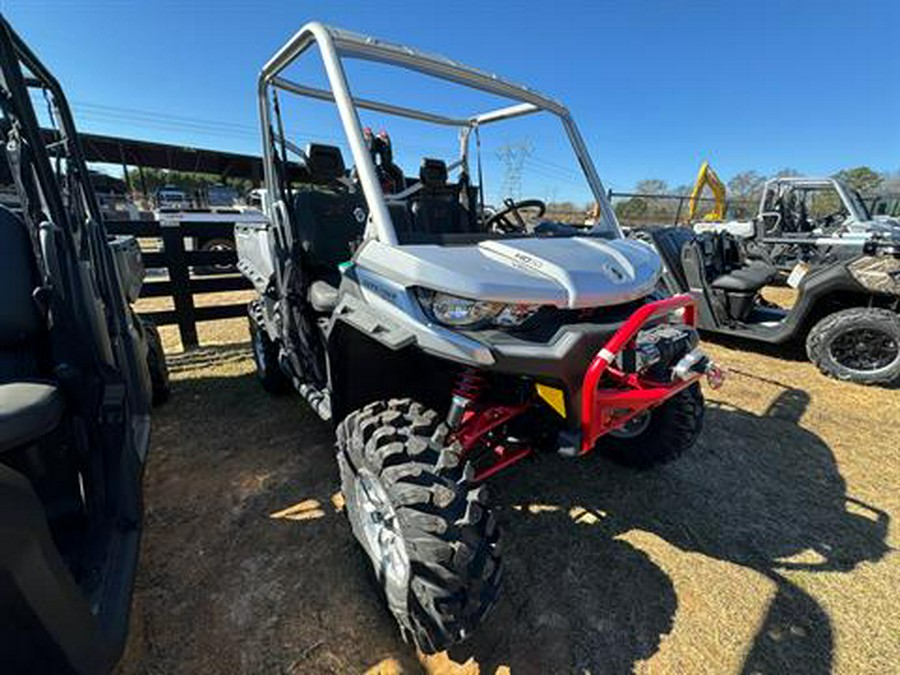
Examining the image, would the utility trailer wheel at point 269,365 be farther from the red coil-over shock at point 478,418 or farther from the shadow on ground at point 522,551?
the red coil-over shock at point 478,418

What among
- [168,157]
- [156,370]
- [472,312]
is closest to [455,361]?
[472,312]

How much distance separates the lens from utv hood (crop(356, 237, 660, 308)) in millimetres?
1544

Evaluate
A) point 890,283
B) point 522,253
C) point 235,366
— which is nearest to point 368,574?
point 522,253

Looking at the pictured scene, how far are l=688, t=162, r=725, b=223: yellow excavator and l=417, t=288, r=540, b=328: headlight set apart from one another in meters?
18.2

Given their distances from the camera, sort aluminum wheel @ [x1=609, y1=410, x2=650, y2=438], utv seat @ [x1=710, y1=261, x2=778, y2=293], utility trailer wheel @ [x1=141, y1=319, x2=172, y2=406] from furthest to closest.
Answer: utv seat @ [x1=710, y1=261, x2=778, y2=293], utility trailer wheel @ [x1=141, y1=319, x2=172, y2=406], aluminum wheel @ [x1=609, y1=410, x2=650, y2=438]

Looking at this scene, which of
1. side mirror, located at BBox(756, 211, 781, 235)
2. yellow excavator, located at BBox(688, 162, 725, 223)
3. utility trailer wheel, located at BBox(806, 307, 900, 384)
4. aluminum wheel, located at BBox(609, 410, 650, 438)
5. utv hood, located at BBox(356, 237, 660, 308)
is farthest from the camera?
yellow excavator, located at BBox(688, 162, 725, 223)

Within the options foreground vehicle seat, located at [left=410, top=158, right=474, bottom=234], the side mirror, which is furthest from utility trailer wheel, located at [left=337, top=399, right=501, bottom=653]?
the side mirror

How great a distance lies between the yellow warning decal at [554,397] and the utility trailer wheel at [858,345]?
4172 mm

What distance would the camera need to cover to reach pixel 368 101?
293 centimetres

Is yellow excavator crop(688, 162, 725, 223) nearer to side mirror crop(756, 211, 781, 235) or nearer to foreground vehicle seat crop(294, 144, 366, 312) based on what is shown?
side mirror crop(756, 211, 781, 235)

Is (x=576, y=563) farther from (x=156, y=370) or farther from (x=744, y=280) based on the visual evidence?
(x=744, y=280)

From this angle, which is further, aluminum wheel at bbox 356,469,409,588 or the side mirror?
the side mirror

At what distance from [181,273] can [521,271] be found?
443 cm

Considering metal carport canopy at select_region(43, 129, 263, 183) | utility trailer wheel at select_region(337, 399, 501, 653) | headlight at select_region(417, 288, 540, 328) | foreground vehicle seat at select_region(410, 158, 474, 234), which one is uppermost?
metal carport canopy at select_region(43, 129, 263, 183)
